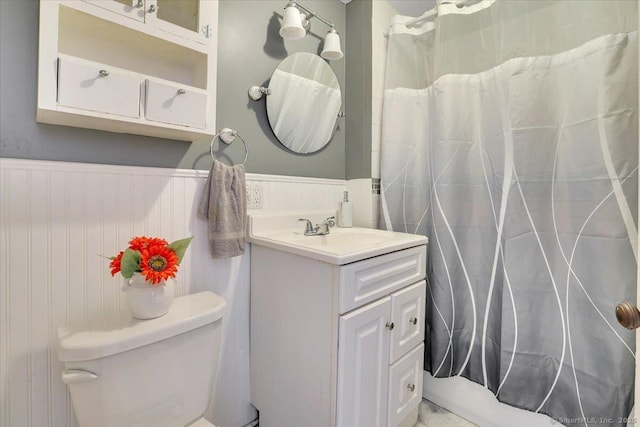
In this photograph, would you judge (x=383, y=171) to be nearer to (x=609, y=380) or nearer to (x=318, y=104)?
(x=318, y=104)

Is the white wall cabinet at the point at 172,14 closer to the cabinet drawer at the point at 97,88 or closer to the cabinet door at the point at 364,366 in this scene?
the cabinet drawer at the point at 97,88

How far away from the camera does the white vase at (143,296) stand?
812mm

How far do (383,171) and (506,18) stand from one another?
0.83 metres

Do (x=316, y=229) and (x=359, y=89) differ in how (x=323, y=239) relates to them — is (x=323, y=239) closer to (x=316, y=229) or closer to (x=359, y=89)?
(x=316, y=229)

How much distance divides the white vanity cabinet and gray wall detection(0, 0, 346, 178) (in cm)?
49

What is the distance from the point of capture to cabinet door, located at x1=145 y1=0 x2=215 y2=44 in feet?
2.83

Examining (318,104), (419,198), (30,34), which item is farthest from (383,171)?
(30,34)

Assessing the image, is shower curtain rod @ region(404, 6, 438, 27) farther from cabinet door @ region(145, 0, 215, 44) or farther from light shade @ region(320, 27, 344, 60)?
cabinet door @ region(145, 0, 215, 44)

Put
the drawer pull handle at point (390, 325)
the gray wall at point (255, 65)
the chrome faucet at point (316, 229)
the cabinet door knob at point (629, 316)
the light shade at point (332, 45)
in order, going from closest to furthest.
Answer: the cabinet door knob at point (629, 316) → the drawer pull handle at point (390, 325) → the gray wall at point (255, 65) → the chrome faucet at point (316, 229) → the light shade at point (332, 45)

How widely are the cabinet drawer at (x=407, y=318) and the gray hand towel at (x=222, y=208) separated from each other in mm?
662

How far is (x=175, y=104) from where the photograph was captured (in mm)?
894

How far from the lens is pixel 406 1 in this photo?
1673 mm

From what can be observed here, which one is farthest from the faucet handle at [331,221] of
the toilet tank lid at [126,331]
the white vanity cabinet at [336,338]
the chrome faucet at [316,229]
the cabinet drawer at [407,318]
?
the toilet tank lid at [126,331]

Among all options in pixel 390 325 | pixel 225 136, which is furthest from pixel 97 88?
pixel 390 325
